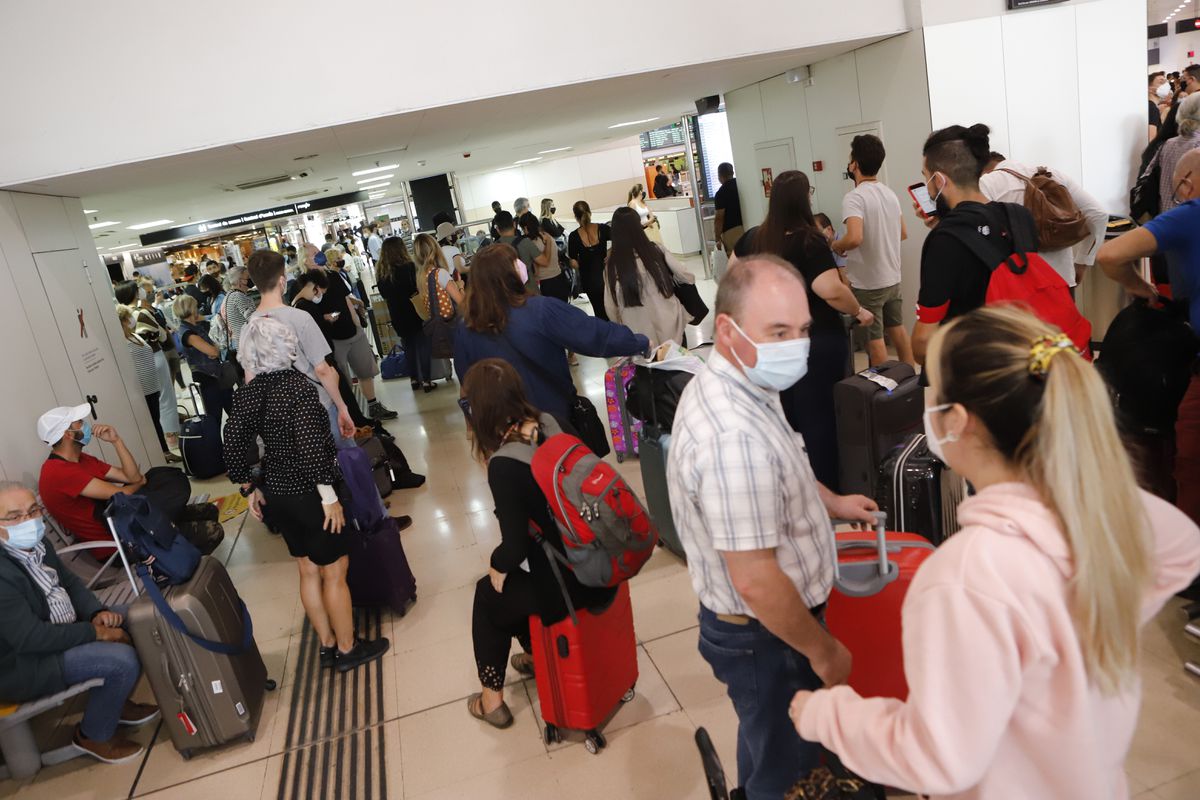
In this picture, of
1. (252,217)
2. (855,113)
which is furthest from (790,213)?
(252,217)

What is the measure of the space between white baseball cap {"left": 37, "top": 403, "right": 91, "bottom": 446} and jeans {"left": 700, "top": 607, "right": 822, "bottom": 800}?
12.0ft

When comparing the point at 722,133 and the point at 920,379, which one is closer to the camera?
the point at 920,379

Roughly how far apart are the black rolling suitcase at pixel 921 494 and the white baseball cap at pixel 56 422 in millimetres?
3923

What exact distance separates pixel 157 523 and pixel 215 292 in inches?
295

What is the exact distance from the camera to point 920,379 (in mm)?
3570

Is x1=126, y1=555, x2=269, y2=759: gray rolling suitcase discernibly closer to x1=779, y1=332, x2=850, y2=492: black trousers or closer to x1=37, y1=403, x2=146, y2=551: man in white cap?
x1=37, y1=403, x2=146, y2=551: man in white cap

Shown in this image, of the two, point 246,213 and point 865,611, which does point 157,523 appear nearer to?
point 865,611

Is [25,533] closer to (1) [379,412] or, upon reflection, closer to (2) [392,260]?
(1) [379,412]

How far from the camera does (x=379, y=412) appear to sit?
8.34 m

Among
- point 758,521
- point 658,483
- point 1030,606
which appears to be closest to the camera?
point 1030,606

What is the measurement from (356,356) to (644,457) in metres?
4.30

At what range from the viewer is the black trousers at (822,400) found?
4.16 meters

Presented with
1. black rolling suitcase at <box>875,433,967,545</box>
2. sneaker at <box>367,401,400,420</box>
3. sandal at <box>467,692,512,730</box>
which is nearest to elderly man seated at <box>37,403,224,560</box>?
sandal at <box>467,692,512,730</box>

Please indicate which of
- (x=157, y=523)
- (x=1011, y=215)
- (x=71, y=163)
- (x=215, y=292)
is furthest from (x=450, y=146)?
(x=1011, y=215)
